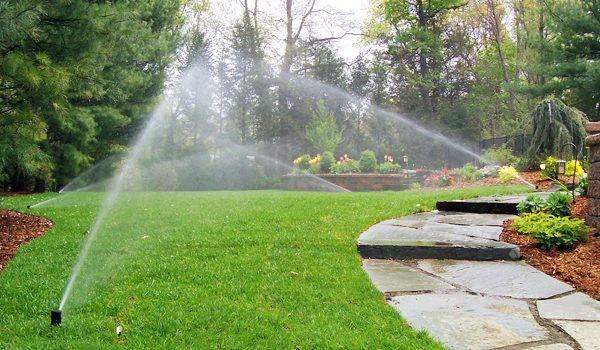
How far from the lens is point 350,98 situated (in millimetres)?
20500

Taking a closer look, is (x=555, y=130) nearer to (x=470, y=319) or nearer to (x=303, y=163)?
(x=470, y=319)

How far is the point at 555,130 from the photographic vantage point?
9.63m

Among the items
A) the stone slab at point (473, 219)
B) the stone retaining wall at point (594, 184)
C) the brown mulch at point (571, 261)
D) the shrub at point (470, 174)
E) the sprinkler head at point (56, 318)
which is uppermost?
the stone retaining wall at point (594, 184)

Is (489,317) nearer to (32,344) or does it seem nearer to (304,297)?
(304,297)

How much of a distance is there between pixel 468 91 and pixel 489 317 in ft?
66.7

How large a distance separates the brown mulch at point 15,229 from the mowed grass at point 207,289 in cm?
17

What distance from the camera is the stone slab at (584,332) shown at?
6.96 ft

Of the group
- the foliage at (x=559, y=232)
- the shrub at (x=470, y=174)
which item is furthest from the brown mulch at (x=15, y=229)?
the shrub at (x=470, y=174)

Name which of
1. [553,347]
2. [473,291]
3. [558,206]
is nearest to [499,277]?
[473,291]

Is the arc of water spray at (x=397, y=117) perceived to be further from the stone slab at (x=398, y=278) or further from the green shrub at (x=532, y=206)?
the stone slab at (x=398, y=278)

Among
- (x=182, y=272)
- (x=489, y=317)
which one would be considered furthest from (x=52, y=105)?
(x=489, y=317)

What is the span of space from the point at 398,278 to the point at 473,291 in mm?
492

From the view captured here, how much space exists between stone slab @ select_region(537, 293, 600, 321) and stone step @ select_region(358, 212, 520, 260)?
0.89 m

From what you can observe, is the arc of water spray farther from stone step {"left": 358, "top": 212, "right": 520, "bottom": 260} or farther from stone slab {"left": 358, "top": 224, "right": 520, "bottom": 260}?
stone slab {"left": 358, "top": 224, "right": 520, "bottom": 260}
